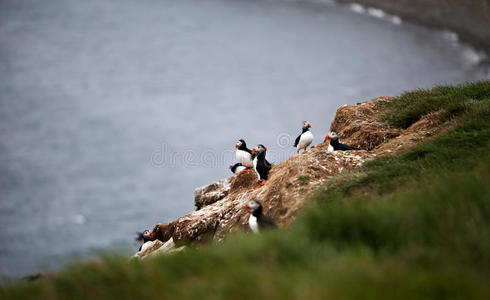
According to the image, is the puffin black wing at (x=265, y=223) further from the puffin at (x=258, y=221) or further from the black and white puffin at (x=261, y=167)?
the black and white puffin at (x=261, y=167)

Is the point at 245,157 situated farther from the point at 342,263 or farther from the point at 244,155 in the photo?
the point at 342,263

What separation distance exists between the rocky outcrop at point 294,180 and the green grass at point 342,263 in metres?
2.27

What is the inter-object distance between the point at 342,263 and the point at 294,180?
4137mm

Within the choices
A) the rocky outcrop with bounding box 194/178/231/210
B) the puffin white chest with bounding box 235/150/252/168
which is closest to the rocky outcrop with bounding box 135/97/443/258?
the rocky outcrop with bounding box 194/178/231/210

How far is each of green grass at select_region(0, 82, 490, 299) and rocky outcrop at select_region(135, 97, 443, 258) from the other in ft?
7.44

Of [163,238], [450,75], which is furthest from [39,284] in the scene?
[450,75]

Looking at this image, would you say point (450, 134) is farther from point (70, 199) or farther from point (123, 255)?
point (70, 199)

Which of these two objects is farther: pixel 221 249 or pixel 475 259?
pixel 221 249

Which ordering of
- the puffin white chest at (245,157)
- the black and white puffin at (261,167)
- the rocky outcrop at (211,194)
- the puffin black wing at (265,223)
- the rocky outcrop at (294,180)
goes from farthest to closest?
the puffin white chest at (245,157)
the rocky outcrop at (211,194)
the black and white puffin at (261,167)
the rocky outcrop at (294,180)
the puffin black wing at (265,223)

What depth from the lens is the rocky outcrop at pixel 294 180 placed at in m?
7.18

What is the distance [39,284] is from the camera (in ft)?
13.1

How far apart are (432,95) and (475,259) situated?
6936mm

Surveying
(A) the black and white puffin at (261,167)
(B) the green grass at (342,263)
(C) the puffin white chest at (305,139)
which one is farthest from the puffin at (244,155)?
(B) the green grass at (342,263)

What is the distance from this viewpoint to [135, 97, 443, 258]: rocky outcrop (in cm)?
718
